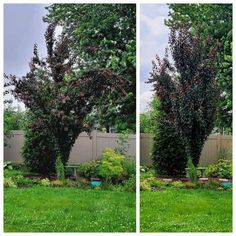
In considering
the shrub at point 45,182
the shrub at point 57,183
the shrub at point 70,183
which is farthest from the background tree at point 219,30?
the shrub at point 45,182

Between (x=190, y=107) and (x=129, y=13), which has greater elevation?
(x=129, y=13)

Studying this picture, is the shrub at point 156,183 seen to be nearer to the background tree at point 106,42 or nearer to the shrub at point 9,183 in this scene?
the background tree at point 106,42

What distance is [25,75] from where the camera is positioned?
5.84 meters

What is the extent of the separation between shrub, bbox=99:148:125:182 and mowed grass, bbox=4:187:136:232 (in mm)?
189

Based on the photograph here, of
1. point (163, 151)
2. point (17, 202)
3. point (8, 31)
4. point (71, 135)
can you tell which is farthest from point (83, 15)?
point (17, 202)

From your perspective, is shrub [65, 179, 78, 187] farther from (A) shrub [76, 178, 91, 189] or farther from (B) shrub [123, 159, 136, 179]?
(B) shrub [123, 159, 136, 179]

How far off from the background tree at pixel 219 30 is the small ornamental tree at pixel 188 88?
2.9 inches

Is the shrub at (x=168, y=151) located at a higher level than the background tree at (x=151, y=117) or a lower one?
lower

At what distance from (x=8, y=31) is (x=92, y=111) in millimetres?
1199

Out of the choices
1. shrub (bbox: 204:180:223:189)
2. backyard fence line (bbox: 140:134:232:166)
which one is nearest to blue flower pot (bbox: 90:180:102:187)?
backyard fence line (bbox: 140:134:232:166)

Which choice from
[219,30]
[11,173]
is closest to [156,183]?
[11,173]

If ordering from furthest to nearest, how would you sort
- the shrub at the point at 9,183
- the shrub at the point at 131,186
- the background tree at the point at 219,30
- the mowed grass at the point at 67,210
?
the background tree at the point at 219,30 → the shrub at the point at 131,186 → the shrub at the point at 9,183 → the mowed grass at the point at 67,210

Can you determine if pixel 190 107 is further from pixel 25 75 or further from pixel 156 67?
pixel 25 75

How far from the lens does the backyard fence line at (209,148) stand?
5.93 metres
